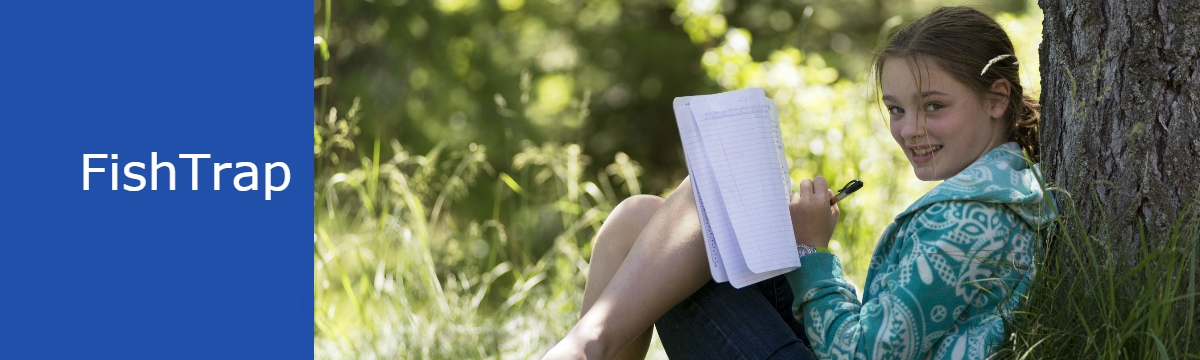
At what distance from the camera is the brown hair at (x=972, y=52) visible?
1579 millimetres

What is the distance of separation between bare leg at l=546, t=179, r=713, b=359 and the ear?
0.48 meters

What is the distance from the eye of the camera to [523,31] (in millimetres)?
5664

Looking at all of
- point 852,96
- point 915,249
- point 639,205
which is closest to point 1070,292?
point 915,249

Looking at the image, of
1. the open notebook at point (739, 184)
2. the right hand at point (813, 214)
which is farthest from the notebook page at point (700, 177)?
the right hand at point (813, 214)

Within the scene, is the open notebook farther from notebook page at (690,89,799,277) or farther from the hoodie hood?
the hoodie hood

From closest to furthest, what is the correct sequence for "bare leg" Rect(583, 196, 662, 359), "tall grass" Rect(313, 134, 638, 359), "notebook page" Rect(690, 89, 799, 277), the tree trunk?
1. the tree trunk
2. "notebook page" Rect(690, 89, 799, 277)
3. "bare leg" Rect(583, 196, 662, 359)
4. "tall grass" Rect(313, 134, 638, 359)

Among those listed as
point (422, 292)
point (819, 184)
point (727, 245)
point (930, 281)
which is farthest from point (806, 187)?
point (422, 292)

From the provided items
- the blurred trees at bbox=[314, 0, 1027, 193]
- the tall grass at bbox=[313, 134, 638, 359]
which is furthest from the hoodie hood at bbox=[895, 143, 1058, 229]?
the blurred trees at bbox=[314, 0, 1027, 193]

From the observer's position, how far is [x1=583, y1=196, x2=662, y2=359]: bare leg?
181cm

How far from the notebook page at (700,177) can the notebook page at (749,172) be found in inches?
0.6

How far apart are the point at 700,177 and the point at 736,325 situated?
9.3 inches

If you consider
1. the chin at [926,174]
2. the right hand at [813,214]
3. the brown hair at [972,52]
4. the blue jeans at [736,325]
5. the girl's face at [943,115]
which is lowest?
the blue jeans at [736,325]

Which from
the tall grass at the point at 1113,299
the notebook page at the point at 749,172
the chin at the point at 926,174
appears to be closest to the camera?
the tall grass at the point at 1113,299
